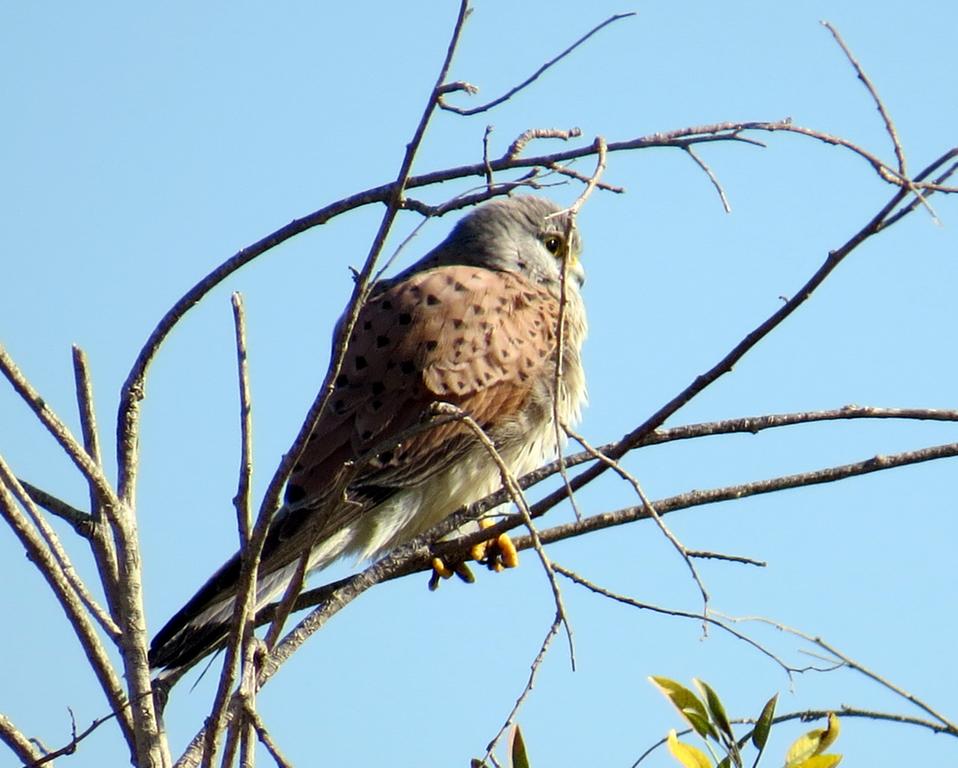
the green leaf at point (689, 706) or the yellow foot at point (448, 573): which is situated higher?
the yellow foot at point (448, 573)

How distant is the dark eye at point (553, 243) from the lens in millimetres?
5582

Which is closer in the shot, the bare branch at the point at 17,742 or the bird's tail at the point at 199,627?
the bare branch at the point at 17,742

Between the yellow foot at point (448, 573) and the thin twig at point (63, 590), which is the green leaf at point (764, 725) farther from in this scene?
the yellow foot at point (448, 573)

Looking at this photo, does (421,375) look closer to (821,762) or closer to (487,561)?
(487,561)

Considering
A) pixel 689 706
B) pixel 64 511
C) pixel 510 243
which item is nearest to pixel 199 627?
pixel 64 511

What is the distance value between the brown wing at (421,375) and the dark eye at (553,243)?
2.10ft

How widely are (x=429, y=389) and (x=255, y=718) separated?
2.56 m

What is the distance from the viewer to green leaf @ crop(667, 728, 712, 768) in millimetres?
2176

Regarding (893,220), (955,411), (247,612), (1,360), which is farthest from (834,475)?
(1,360)

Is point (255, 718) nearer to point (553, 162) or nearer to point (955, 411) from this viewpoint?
point (553, 162)

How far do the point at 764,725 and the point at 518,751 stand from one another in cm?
39

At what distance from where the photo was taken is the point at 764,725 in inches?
85.4

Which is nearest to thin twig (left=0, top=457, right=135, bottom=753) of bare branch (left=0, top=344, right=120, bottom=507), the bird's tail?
bare branch (left=0, top=344, right=120, bottom=507)

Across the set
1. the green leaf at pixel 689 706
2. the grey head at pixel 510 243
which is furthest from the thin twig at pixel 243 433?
the grey head at pixel 510 243
